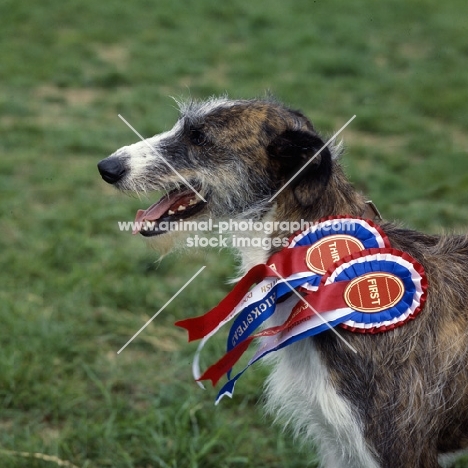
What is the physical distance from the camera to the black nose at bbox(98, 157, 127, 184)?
2.70 meters

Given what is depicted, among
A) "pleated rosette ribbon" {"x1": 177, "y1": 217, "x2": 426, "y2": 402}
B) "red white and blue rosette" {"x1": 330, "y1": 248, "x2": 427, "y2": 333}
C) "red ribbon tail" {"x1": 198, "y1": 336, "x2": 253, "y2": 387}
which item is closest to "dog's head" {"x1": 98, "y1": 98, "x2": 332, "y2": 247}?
"pleated rosette ribbon" {"x1": 177, "y1": 217, "x2": 426, "y2": 402}

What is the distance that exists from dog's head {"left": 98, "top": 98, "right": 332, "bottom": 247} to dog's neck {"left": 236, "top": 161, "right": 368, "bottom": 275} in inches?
1.1

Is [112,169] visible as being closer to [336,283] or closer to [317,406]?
[336,283]

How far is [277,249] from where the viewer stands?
8.57ft

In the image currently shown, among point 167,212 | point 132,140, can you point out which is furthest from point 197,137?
point 132,140

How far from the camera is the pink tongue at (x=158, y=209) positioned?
2.73 metres

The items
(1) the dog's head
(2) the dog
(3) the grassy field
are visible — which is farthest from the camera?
(3) the grassy field

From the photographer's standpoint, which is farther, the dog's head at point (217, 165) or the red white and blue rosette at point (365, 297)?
the dog's head at point (217, 165)

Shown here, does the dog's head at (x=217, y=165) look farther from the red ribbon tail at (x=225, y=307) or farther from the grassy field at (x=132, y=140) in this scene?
the grassy field at (x=132, y=140)

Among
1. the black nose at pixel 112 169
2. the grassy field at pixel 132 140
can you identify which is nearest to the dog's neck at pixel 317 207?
the black nose at pixel 112 169

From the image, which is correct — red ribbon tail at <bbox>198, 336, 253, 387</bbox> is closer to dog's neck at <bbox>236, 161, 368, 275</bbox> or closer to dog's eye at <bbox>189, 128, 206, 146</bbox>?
dog's neck at <bbox>236, 161, 368, 275</bbox>

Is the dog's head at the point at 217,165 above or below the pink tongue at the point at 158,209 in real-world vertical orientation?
above

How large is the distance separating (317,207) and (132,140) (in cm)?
452

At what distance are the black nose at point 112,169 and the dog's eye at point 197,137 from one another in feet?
0.90
